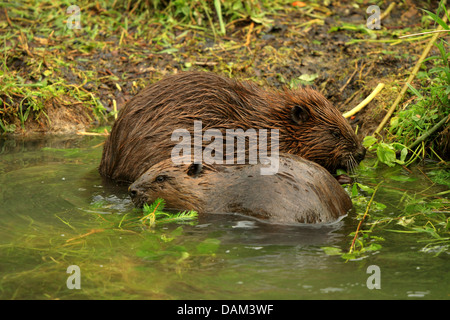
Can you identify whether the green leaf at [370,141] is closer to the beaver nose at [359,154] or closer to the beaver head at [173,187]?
the beaver nose at [359,154]

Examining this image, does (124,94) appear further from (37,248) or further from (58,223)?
(37,248)

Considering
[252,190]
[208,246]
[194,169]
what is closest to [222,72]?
[194,169]

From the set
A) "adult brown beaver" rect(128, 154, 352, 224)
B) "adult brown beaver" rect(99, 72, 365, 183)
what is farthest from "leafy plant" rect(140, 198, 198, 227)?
"adult brown beaver" rect(99, 72, 365, 183)

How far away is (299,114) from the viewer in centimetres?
541

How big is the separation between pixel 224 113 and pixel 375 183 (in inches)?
54.7

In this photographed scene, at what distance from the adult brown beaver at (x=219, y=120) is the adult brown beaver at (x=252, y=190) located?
52 centimetres

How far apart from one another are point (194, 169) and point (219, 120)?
735 mm

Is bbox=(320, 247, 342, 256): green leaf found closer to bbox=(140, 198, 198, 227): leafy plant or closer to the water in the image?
the water

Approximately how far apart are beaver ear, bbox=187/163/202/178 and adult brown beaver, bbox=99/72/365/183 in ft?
1.78

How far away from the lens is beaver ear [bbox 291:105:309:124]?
536cm

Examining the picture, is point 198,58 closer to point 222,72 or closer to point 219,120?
point 222,72

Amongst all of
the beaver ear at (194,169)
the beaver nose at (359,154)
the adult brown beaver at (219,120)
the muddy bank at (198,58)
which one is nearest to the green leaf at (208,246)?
the beaver ear at (194,169)

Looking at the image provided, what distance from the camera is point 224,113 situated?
5320 mm
